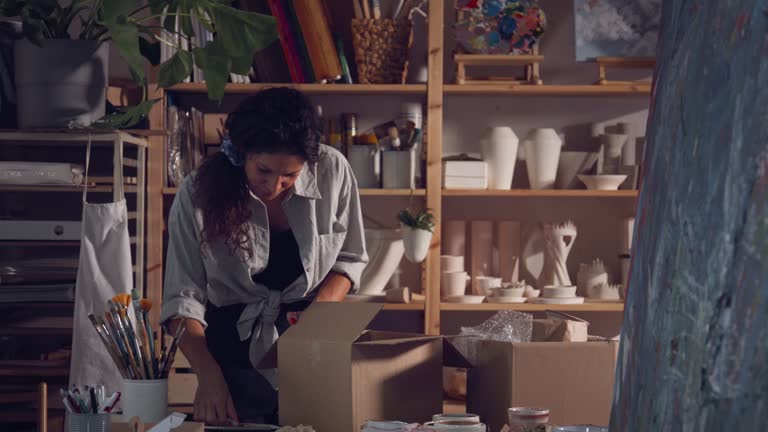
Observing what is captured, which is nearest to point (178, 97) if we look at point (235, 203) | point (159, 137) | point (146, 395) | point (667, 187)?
point (159, 137)

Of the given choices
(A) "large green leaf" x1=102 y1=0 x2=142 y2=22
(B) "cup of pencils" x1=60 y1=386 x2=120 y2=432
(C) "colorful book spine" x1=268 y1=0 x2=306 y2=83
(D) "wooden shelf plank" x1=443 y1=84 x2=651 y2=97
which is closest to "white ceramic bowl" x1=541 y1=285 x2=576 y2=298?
(D) "wooden shelf plank" x1=443 y1=84 x2=651 y2=97

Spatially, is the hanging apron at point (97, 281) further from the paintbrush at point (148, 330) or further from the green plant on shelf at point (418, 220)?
the paintbrush at point (148, 330)

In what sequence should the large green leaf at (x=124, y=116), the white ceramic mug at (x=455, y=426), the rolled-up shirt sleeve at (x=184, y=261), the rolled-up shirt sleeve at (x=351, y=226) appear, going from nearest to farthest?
the white ceramic mug at (x=455, y=426), the rolled-up shirt sleeve at (x=184, y=261), the rolled-up shirt sleeve at (x=351, y=226), the large green leaf at (x=124, y=116)

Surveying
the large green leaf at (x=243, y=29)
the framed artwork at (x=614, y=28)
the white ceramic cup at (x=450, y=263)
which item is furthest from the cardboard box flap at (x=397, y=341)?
the framed artwork at (x=614, y=28)

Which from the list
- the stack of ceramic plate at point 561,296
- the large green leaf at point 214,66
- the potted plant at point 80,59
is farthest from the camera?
the stack of ceramic plate at point 561,296

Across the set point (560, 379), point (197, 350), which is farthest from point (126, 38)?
point (560, 379)

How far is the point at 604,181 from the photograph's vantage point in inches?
124

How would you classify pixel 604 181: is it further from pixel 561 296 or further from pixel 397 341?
pixel 397 341

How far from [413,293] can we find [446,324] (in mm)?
191

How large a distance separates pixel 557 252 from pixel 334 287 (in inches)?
58.0

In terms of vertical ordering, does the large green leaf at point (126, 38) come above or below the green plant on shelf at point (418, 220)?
above

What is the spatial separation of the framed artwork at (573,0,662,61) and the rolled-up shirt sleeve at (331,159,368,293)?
140 centimetres

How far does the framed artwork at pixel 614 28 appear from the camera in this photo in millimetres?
3139

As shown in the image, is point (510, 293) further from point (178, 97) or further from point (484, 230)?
point (178, 97)
